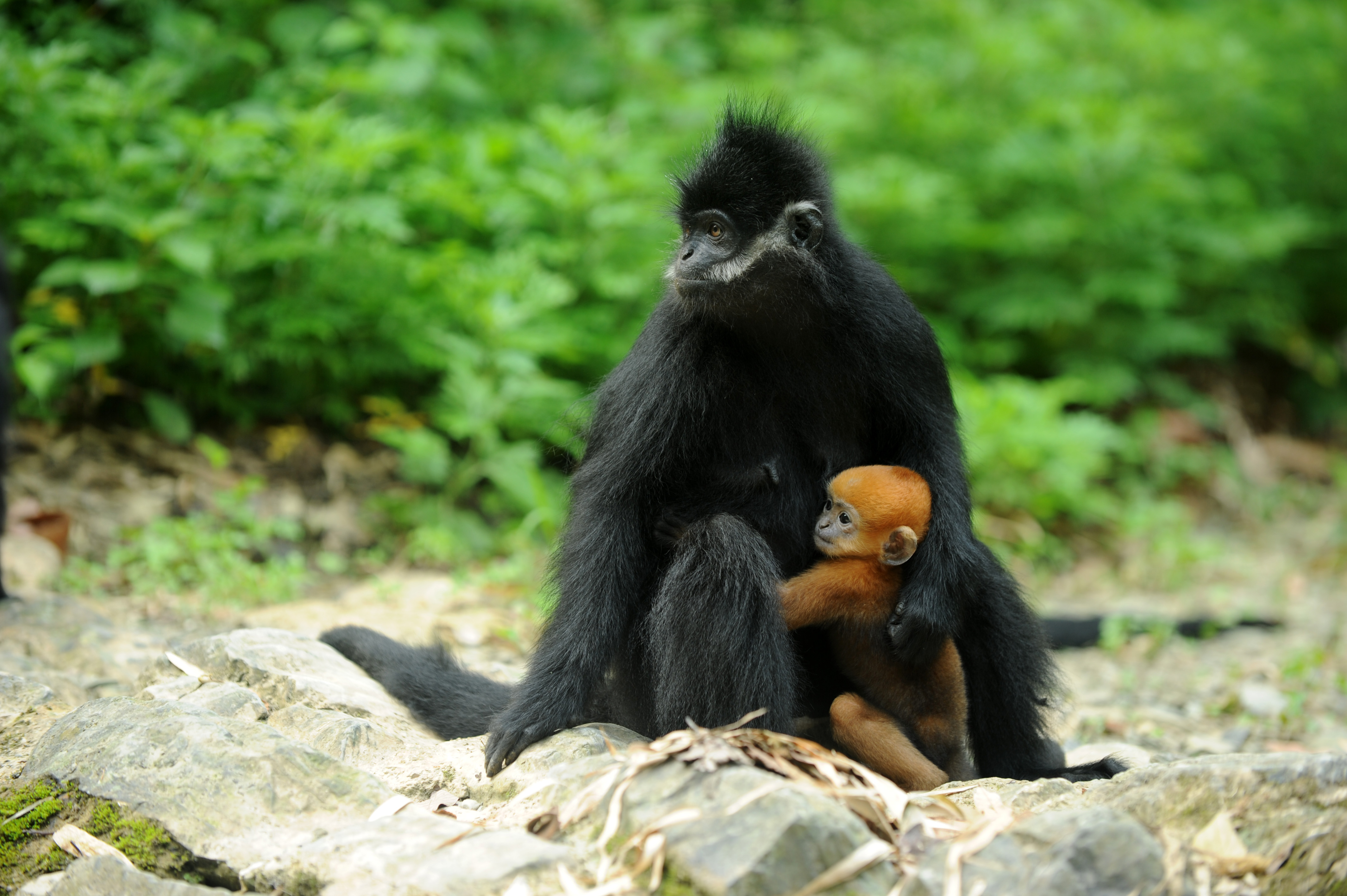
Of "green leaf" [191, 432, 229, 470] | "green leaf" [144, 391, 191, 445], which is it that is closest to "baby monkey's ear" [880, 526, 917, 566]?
"green leaf" [191, 432, 229, 470]

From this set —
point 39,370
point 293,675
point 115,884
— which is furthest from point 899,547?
point 39,370

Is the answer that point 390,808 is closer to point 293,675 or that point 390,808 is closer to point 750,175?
point 293,675

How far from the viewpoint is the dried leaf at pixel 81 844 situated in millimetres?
2463

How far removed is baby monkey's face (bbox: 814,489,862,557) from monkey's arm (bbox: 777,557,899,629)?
39 millimetres

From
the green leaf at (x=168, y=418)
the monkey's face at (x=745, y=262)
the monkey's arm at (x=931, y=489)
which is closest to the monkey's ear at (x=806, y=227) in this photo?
the monkey's face at (x=745, y=262)

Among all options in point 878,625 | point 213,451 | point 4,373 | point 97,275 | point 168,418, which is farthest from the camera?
point 168,418

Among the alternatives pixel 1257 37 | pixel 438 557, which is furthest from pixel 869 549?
pixel 1257 37

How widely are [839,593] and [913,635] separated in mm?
238

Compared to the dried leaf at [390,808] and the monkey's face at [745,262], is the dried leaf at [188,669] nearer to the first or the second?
the dried leaf at [390,808]

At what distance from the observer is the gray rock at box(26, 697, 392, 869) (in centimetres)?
246

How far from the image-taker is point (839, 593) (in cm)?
297

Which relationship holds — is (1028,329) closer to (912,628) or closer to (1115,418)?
(1115,418)

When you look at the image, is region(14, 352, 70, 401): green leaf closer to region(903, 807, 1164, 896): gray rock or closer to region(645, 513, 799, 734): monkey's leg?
region(645, 513, 799, 734): monkey's leg

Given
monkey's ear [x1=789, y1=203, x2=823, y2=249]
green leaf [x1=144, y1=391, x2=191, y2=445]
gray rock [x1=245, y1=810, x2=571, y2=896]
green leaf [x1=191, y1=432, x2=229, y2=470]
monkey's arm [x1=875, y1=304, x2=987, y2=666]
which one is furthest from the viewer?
green leaf [x1=144, y1=391, x2=191, y2=445]
